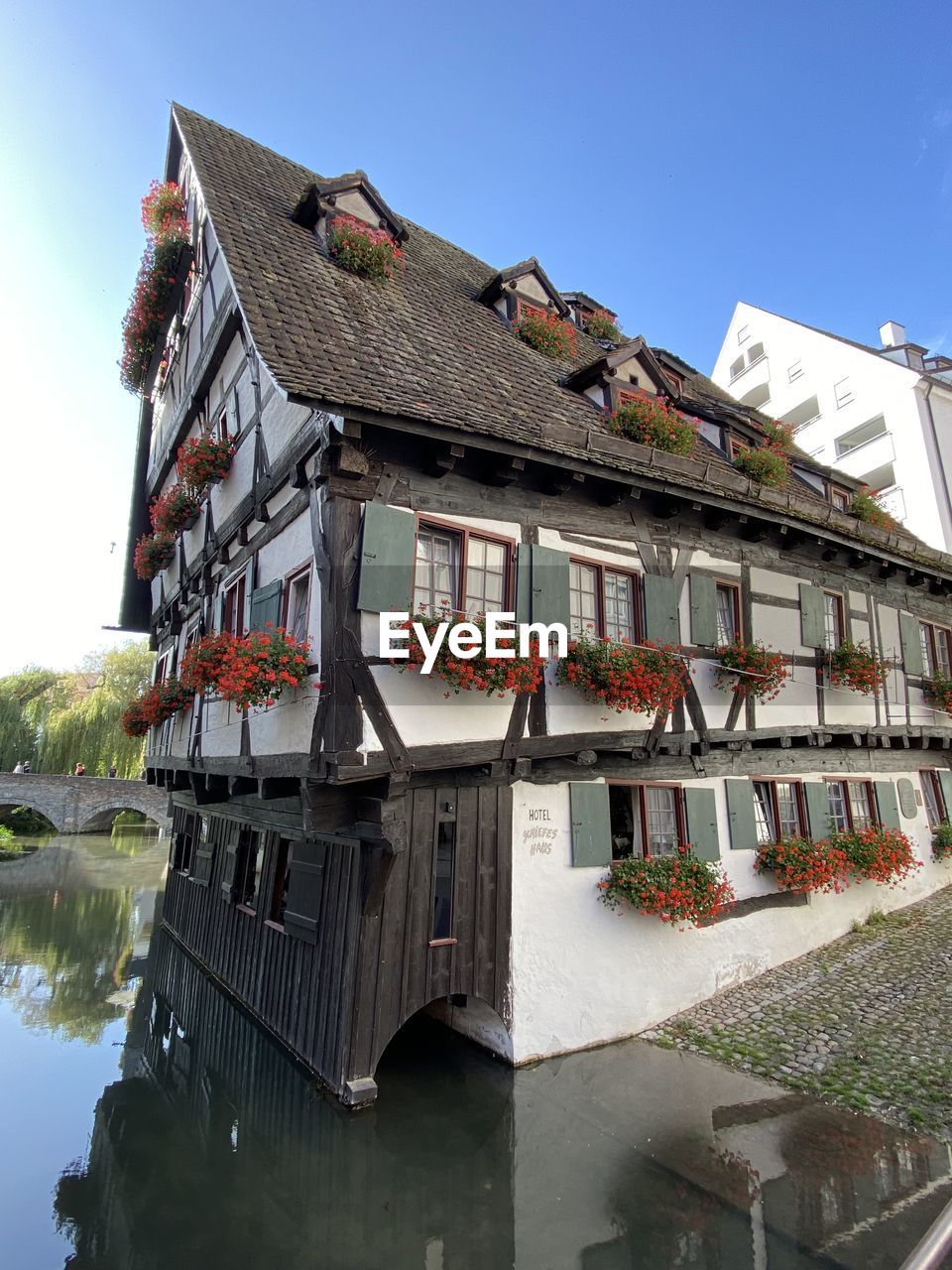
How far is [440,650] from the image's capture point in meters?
6.42

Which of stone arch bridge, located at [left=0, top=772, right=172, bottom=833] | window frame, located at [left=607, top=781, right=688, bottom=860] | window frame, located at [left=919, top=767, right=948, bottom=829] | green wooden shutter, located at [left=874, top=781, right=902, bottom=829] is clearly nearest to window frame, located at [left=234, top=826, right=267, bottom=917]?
window frame, located at [left=607, top=781, right=688, bottom=860]

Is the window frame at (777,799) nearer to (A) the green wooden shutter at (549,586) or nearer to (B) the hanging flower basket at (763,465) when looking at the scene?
(A) the green wooden shutter at (549,586)

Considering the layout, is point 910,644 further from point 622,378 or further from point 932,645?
point 622,378

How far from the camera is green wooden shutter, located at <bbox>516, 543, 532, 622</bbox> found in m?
7.48

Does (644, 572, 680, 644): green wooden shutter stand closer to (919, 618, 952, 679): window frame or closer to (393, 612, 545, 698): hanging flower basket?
(393, 612, 545, 698): hanging flower basket

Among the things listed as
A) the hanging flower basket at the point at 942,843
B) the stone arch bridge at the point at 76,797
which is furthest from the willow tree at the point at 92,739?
the hanging flower basket at the point at 942,843

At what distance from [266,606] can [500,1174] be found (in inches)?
223

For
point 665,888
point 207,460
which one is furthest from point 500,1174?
point 207,460

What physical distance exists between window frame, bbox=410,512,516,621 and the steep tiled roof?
3.19ft

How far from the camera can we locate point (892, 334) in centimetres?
2359

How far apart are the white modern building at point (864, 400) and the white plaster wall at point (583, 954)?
549 inches

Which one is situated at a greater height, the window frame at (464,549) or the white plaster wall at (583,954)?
the window frame at (464,549)

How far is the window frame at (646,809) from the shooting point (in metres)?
8.48

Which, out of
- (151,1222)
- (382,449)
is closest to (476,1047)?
(151,1222)
